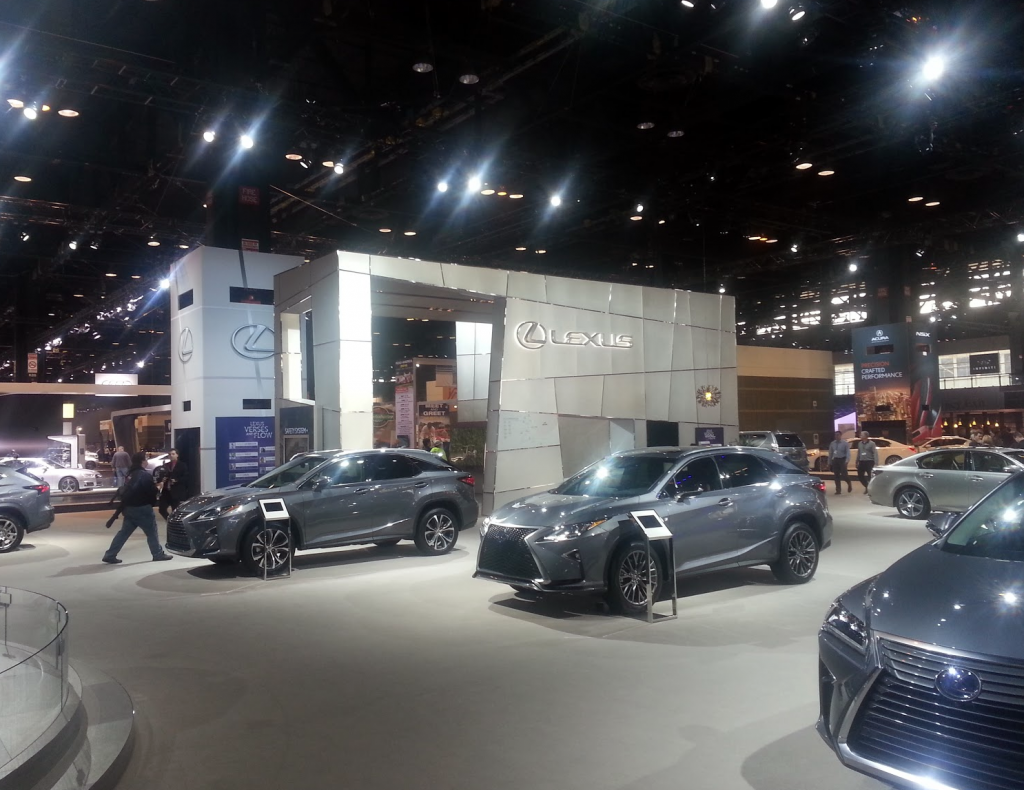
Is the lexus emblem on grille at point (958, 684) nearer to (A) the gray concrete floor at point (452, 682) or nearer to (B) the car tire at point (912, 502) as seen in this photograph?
(A) the gray concrete floor at point (452, 682)

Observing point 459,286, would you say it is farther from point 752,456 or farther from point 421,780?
point 421,780

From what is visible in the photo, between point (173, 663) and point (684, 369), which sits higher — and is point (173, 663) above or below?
below

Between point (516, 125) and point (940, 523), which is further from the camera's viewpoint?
point (516, 125)

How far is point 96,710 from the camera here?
5.05 m

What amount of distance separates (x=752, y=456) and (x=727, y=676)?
12.3 ft

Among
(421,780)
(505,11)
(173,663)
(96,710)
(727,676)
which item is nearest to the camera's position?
(421,780)

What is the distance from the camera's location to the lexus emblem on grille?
121 inches

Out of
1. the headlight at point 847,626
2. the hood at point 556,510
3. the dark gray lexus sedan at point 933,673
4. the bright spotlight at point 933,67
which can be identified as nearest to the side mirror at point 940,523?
the dark gray lexus sedan at point 933,673

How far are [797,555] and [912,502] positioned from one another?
24.0 feet

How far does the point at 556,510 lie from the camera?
310 inches

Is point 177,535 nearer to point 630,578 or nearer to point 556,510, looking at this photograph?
point 556,510

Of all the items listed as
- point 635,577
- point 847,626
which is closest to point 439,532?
point 635,577

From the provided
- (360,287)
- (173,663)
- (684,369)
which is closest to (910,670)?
(173,663)

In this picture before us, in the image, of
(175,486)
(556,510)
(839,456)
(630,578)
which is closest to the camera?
(630,578)
